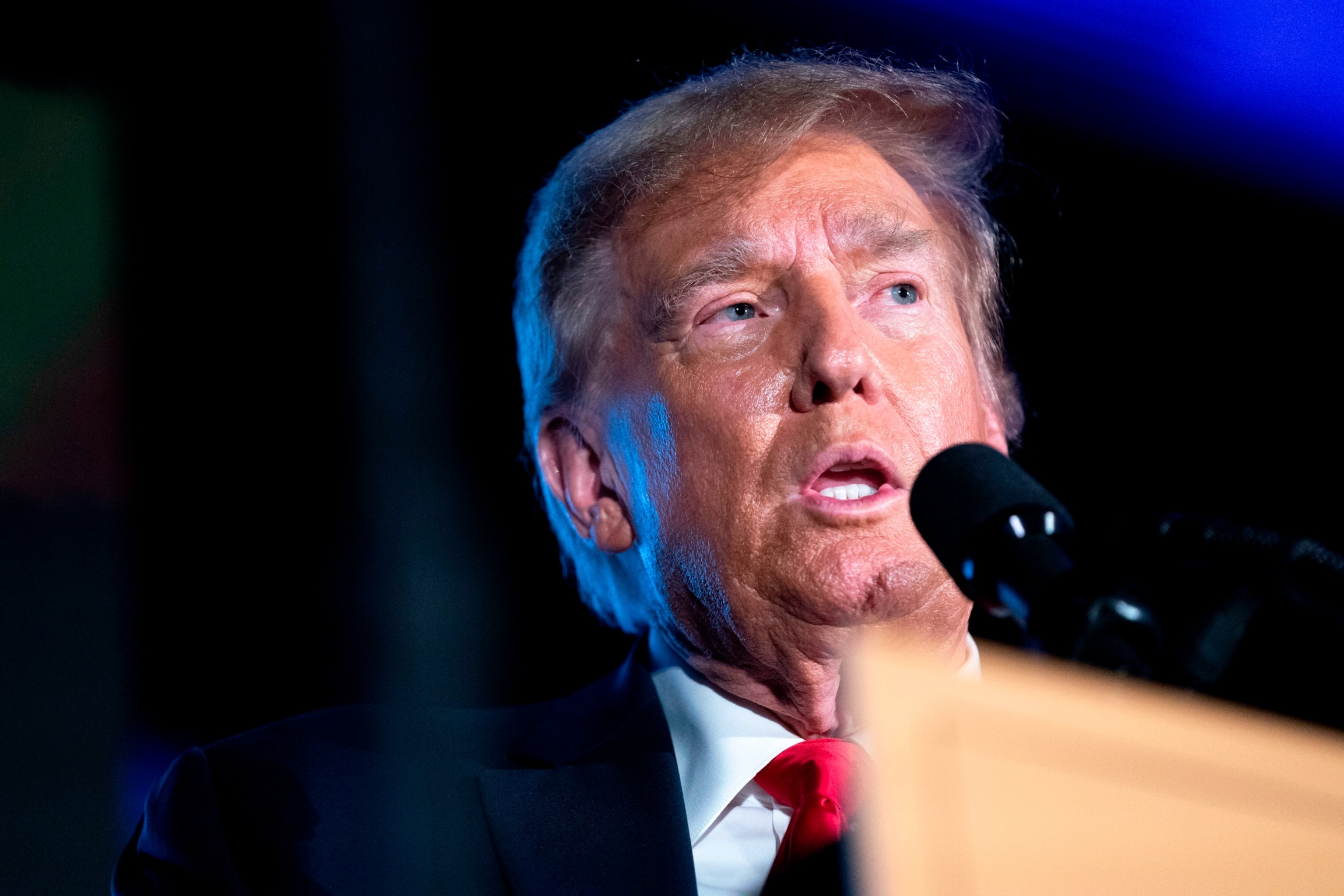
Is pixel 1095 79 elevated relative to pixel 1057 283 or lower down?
elevated

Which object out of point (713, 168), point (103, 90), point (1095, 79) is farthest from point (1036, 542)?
point (1095, 79)

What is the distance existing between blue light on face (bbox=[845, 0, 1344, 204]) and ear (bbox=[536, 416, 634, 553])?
1098mm

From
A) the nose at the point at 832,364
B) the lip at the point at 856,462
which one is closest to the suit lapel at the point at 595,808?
the lip at the point at 856,462

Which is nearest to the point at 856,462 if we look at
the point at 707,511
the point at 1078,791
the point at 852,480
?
the point at 852,480

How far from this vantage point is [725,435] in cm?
191

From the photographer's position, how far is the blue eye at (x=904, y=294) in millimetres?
2059

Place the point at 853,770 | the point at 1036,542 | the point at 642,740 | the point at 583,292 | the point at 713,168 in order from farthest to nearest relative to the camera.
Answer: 1. the point at 583,292
2. the point at 713,168
3. the point at 642,740
4. the point at 853,770
5. the point at 1036,542

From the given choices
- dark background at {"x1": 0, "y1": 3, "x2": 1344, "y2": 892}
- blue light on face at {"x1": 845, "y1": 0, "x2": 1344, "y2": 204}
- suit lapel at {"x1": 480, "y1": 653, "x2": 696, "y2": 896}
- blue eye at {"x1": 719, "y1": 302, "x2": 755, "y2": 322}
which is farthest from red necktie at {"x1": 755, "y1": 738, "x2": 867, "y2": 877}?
blue light on face at {"x1": 845, "y1": 0, "x2": 1344, "y2": 204}

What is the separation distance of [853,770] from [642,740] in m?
0.35

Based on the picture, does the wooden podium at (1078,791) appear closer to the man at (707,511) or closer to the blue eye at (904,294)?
the man at (707,511)

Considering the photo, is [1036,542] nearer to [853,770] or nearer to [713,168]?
[853,770]

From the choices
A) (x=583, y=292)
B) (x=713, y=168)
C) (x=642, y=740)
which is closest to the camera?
(x=642, y=740)

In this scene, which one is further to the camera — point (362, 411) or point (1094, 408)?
point (1094, 408)

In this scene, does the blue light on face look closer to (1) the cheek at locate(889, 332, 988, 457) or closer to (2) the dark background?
(2) the dark background
